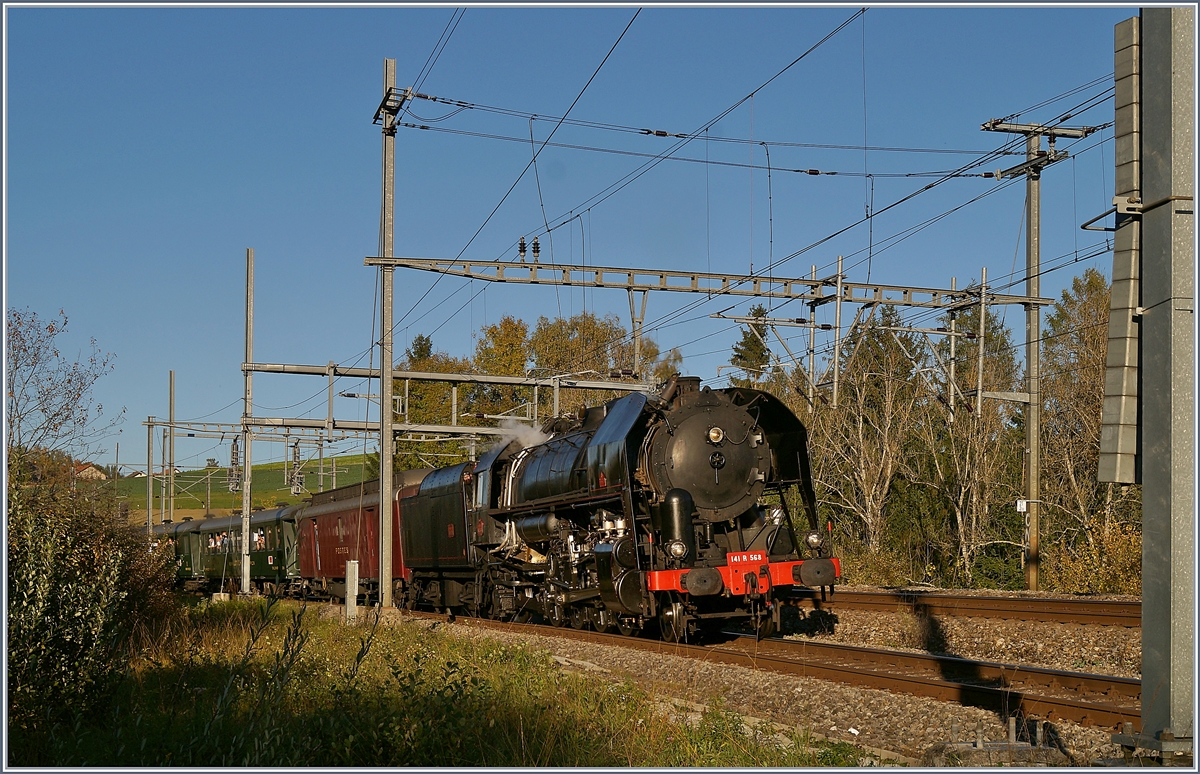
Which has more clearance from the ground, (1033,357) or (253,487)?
(1033,357)

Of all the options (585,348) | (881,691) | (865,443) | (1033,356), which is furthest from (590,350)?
(881,691)

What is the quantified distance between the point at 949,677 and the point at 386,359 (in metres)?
12.8

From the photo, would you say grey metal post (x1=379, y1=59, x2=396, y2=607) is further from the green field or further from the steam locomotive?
the green field

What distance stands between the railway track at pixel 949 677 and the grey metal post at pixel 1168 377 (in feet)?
9.82

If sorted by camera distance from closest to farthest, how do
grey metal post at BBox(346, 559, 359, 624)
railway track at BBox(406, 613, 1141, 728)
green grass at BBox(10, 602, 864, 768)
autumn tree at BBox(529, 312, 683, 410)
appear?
green grass at BBox(10, 602, 864, 768) < railway track at BBox(406, 613, 1141, 728) < grey metal post at BBox(346, 559, 359, 624) < autumn tree at BBox(529, 312, 683, 410)

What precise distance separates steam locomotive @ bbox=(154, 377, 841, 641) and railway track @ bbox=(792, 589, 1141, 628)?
5.40 ft

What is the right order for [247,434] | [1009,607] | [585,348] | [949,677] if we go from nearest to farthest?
[949,677]
[1009,607]
[247,434]
[585,348]

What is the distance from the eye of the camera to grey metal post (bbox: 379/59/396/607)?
67.4ft

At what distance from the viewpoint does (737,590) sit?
14.9 meters

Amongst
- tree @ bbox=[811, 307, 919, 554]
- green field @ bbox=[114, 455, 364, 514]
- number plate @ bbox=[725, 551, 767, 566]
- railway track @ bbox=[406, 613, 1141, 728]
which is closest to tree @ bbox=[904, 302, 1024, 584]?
tree @ bbox=[811, 307, 919, 554]

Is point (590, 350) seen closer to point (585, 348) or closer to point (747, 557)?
point (585, 348)

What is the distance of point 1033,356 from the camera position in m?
23.7

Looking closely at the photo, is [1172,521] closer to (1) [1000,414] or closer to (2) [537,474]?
(2) [537,474]

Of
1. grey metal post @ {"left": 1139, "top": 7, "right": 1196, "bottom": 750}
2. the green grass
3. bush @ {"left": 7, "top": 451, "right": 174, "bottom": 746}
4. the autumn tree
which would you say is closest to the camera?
grey metal post @ {"left": 1139, "top": 7, "right": 1196, "bottom": 750}
